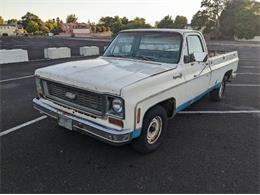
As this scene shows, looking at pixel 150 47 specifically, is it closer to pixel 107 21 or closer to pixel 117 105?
pixel 117 105

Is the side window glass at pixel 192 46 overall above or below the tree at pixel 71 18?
below

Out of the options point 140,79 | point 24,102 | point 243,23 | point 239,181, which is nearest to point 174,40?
point 140,79

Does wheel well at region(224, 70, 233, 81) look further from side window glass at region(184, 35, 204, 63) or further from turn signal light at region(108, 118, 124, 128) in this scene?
turn signal light at region(108, 118, 124, 128)

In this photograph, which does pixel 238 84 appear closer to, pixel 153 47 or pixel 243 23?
pixel 153 47

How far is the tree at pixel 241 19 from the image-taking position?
4878 centimetres

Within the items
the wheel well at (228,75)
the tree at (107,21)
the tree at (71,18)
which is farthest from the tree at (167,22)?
the tree at (71,18)

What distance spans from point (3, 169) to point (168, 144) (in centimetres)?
257

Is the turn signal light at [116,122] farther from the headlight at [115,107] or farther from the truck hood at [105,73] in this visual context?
the truck hood at [105,73]

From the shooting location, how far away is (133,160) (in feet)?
11.2

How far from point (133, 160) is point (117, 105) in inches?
41.0

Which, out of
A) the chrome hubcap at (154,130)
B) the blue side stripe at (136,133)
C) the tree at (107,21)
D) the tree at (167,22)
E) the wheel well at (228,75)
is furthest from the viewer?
the tree at (107,21)

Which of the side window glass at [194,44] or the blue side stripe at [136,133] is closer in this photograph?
the blue side stripe at [136,133]

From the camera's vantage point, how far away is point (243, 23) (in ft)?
160

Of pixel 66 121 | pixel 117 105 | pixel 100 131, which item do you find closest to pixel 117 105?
pixel 117 105
